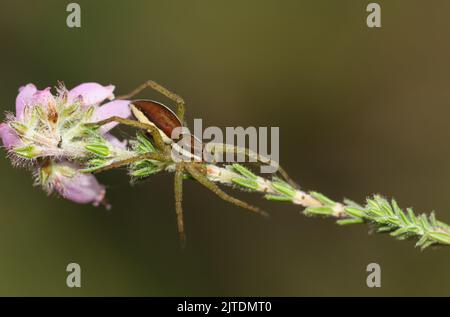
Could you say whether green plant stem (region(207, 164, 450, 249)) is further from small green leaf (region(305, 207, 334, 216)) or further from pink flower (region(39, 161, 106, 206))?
pink flower (region(39, 161, 106, 206))

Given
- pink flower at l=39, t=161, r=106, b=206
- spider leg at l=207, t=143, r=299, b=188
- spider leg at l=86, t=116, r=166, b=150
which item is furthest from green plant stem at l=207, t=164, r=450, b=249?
pink flower at l=39, t=161, r=106, b=206

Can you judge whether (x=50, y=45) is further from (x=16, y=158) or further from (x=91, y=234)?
(x=16, y=158)

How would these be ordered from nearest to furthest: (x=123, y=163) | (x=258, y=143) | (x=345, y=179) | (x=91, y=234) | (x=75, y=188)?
(x=123, y=163), (x=75, y=188), (x=258, y=143), (x=91, y=234), (x=345, y=179)

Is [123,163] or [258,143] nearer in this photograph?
[123,163]

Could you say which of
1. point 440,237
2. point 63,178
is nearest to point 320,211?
point 440,237

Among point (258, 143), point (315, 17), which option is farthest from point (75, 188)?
point (315, 17)

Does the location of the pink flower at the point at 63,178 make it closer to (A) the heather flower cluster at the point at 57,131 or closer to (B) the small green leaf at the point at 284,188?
(A) the heather flower cluster at the point at 57,131

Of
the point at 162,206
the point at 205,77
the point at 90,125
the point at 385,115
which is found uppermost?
the point at 205,77
